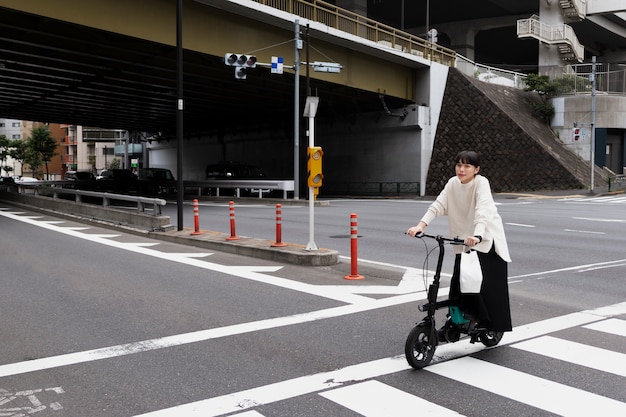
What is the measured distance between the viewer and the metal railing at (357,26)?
2791 cm

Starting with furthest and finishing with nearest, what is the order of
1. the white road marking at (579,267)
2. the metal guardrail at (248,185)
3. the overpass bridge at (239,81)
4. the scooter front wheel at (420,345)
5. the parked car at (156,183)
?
the parked car at (156,183) → the metal guardrail at (248,185) → the overpass bridge at (239,81) → the white road marking at (579,267) → the scooter front wheel at (420,345)

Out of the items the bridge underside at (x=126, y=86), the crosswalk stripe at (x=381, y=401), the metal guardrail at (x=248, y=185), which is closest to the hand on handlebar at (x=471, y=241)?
the crosswalk stripe at (x=381, y=401)

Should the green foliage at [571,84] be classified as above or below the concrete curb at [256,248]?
above

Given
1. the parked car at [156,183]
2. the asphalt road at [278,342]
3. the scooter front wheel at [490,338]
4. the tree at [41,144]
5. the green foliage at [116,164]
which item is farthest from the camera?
the green foliage at [116,164]

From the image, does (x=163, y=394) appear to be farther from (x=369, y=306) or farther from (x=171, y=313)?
(x=369, y=306)

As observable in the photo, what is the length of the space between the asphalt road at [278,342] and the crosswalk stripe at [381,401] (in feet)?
0.05

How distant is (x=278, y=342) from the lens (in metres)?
5.86

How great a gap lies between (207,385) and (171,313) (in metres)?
2.59

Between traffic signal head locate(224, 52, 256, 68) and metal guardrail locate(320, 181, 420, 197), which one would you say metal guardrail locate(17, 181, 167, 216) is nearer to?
traffic signal head locate(224, 52, 256, 68)

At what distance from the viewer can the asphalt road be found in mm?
4336

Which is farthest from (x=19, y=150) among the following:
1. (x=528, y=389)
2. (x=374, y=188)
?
(x=528, y=389)

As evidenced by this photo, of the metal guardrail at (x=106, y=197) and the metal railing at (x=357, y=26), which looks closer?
the metal guardrail at (x=106, y=197)

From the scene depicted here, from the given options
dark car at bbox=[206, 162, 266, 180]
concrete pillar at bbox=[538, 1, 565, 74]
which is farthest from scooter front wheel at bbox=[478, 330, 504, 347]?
concrete pillar at bbox=[538, 1, 565, 74]

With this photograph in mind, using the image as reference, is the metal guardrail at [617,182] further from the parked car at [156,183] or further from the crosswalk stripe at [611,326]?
the crosswalk stripe at [611,326]
